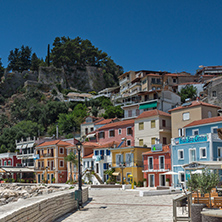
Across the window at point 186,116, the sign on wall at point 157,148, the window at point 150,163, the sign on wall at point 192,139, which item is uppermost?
the window at point 186,116

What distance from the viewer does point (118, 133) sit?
57.4m

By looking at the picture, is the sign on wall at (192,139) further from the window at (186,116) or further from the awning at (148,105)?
the awning at (148,105)

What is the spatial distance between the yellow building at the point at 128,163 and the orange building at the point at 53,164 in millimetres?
15389

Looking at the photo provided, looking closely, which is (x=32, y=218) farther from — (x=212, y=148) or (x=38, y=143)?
(x=38, y=143)

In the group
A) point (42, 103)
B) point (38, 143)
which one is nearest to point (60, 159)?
point (38, 143)

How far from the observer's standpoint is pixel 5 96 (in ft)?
381

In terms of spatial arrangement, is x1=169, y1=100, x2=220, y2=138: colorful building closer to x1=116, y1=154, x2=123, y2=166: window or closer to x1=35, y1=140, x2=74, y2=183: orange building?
x1=116, y1=154, x2=123, y2=166: window

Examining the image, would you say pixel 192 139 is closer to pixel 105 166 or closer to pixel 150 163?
pixel 150 163

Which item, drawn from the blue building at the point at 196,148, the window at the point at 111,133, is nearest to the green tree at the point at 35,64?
the window at the point at 111,133

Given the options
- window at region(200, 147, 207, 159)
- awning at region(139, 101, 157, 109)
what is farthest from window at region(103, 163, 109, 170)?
awning at region(139, 101, 157, 109)

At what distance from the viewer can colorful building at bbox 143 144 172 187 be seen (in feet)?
134

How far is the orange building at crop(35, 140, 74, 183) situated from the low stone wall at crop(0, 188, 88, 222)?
4398 cm

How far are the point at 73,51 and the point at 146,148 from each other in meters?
76.7

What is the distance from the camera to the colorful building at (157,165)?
134 ft
